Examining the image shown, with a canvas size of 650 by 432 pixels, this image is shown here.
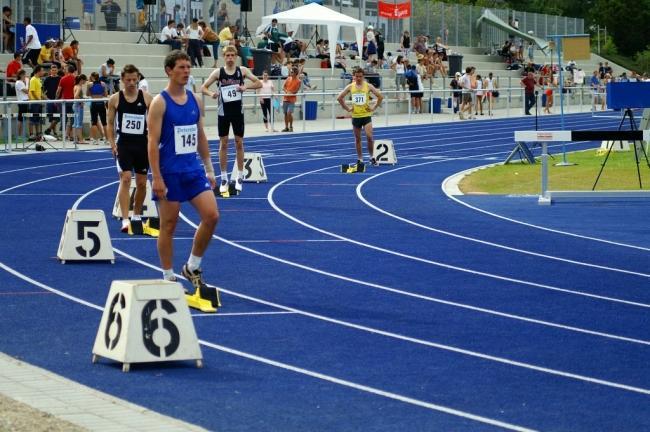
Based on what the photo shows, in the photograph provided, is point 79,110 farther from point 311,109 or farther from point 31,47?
point 311,109

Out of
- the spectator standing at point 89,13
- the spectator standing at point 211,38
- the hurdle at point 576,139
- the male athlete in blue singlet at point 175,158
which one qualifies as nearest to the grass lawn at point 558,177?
the hurdle at point 576,139

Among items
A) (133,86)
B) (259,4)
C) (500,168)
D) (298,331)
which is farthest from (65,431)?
(259,4)

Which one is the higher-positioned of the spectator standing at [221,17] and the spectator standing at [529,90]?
the spectator standing at [221,17]

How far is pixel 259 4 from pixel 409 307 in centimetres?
4144

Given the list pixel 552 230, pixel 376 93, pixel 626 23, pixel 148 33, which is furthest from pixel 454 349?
pixel 626 23

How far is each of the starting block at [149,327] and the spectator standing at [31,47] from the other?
89.8 feet

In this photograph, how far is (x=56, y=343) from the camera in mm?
9391

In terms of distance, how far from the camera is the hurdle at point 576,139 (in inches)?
799

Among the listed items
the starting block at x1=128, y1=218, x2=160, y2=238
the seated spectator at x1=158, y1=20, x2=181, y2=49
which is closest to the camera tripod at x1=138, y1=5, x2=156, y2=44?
the seated spectator at x1=158, y1=20, x2=181, y2=49

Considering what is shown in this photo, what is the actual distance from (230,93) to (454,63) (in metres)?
39.2

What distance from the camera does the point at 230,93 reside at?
19.9 meters

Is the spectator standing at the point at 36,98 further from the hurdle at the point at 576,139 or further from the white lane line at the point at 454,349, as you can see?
the white lane line at the point at 454,349

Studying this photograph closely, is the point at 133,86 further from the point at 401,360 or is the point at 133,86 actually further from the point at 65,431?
the point at 65,431

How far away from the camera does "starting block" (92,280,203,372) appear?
28.0 feet
